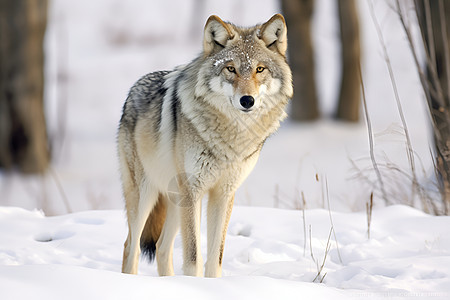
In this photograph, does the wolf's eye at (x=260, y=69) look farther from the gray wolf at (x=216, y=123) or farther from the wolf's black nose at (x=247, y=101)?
the wolf's black nose at (x=247, y=101)

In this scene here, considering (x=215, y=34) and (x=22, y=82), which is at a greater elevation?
(x=215, y=34)

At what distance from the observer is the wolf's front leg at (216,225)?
3.53 metres

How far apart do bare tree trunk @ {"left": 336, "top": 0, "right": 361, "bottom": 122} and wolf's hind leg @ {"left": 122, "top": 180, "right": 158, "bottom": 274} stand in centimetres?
744

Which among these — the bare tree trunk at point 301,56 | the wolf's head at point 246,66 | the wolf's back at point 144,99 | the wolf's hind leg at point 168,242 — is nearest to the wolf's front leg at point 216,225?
the wolf's hind leg at point 168,242

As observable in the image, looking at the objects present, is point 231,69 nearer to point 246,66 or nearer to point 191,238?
point 246,66

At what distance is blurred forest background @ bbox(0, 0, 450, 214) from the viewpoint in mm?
5949

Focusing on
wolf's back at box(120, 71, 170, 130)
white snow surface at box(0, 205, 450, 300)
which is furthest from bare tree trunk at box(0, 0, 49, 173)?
wolf's back at box(120, 71, 170, 130)

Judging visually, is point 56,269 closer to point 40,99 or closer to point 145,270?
point 145,270

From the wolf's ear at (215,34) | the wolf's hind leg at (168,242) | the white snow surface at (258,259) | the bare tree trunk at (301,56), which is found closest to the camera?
the white snow surface at (258,259)

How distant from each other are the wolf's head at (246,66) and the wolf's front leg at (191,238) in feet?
2.02

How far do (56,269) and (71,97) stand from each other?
511 inches

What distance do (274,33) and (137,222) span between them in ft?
4.76

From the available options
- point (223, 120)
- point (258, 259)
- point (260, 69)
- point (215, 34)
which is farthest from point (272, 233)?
point (215, 34)

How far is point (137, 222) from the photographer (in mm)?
3809
